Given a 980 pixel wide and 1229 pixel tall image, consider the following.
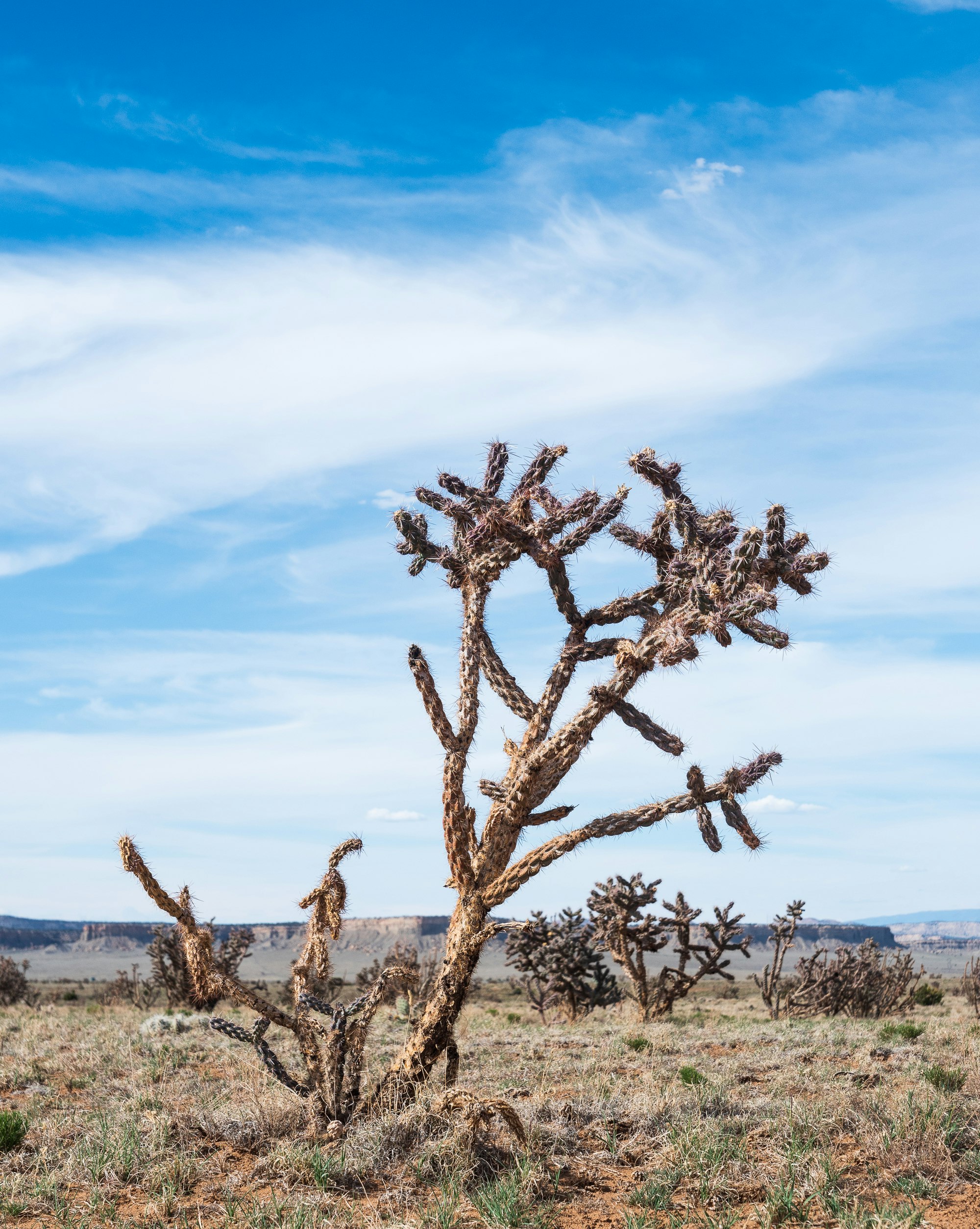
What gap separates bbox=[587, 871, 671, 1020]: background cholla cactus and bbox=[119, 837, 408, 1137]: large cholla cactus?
1000 centimetres

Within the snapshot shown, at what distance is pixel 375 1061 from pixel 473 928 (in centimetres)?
426

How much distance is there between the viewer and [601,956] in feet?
68.3

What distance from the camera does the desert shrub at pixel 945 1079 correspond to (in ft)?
31.5

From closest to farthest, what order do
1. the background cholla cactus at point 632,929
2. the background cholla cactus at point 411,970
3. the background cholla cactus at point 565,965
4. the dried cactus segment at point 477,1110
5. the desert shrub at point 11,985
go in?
the dried cactus segment at point 477,1110 → the background cholla cactus at point 411,970 → the background cholla cactus at point 632,929 → the background cholla cactus at point 565,965 → the desert shrub at point 11,985

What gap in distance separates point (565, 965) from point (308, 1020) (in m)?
13.4

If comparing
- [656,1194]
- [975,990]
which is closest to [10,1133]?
[656,1194]

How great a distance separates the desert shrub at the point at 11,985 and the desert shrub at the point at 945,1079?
24.1 m

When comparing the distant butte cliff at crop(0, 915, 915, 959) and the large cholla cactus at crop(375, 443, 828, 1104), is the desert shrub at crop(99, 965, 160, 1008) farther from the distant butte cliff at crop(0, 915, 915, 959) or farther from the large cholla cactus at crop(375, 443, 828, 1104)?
the distant butte cliff at crop(0, 915, 915, 959)

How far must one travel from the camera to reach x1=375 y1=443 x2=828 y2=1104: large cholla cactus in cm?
808

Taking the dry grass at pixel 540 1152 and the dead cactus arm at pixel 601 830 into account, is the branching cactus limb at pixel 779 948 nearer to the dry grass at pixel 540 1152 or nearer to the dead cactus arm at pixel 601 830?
the dry grass at pixel 540 1152

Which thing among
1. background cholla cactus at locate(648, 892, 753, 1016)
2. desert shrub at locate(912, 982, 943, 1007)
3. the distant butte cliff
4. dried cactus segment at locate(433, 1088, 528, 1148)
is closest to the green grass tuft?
background cholla cactus at locate(648, 892, 753, 1016)

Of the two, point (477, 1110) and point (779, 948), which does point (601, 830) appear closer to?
point (477, 1110)

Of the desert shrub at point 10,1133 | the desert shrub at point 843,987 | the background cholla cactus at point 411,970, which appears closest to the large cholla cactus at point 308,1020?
the background cholla cactus at point 411,970

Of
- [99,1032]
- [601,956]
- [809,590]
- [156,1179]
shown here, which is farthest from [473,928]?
[601,956]
